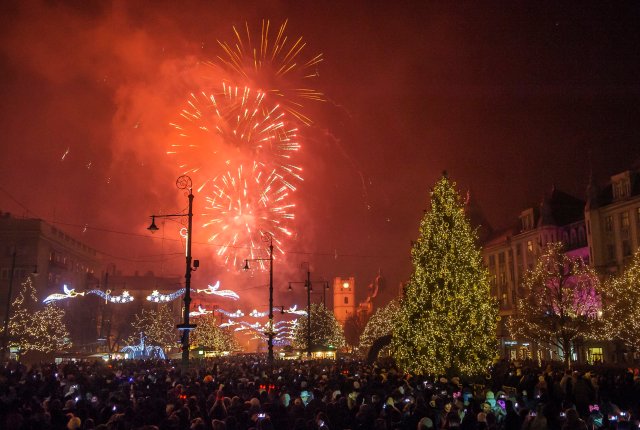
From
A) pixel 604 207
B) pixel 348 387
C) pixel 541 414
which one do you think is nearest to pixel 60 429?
pixel 541 414

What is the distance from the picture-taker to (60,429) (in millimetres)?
11938

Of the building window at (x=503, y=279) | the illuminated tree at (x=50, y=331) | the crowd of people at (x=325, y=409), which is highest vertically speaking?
A: the building window at (x=503, y=279)

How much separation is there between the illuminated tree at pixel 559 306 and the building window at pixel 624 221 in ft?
14.6

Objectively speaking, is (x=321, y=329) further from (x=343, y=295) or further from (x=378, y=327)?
(x=343, y=295)

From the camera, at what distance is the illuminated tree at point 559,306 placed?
46.7m

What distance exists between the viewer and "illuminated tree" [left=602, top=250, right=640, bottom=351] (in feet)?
131

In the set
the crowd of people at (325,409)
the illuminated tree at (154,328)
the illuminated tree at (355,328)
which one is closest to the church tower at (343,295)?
the illuminated tree at (355,328)

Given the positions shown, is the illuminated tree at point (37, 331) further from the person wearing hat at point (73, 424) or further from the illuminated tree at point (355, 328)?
the illuminated tree at point (355, 328)

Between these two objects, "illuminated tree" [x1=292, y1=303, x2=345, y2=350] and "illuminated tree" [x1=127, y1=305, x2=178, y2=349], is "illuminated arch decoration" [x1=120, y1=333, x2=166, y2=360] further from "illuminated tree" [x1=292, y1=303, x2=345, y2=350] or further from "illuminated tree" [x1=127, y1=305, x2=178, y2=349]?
"illuminated tree" [x1=292, y1=303, x2=345, y2=350]

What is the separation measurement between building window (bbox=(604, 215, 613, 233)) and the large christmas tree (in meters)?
28.8

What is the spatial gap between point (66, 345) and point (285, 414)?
57.3 meters

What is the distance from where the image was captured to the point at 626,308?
41.3 meters

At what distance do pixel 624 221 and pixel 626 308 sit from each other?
11733mm

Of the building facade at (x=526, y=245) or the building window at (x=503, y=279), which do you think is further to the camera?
the building window at (x=503, y=279)
